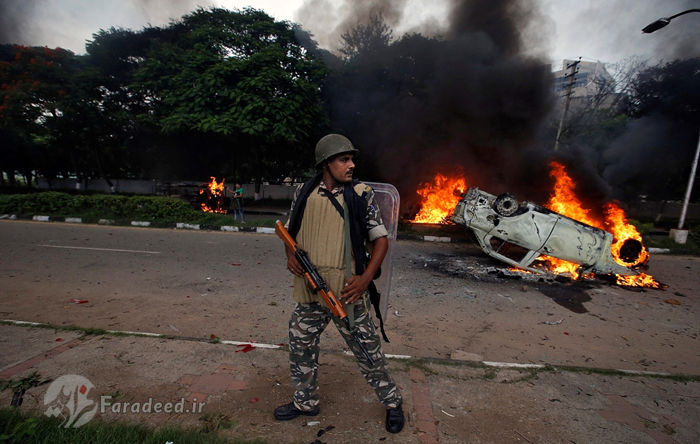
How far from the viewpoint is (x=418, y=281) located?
5883 mm

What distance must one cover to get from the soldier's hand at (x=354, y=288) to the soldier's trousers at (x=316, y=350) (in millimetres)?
151

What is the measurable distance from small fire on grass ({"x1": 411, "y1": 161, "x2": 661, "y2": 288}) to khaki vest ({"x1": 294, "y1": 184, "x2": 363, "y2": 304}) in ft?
18.5

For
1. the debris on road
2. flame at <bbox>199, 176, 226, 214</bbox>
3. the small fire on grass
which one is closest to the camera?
the debris on road

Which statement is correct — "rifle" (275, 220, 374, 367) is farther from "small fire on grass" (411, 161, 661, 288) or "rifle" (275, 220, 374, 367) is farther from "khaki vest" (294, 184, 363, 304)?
"small fire on grass" (411, 161, 661, 288)

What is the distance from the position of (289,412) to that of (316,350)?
44 centimetres

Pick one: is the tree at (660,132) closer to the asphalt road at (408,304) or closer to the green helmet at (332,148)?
the asphalt road at (408,304)

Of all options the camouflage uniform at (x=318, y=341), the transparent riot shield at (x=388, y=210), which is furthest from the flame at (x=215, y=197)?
the camouflage uniform at (x=318, y=341)

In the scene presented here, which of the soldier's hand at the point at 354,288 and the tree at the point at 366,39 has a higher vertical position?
the tree at the point at 366,39

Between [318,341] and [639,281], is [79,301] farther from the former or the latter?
[639,281]

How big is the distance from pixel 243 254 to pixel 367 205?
5.99 meters

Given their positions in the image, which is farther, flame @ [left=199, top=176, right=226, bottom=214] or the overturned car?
flame @ [left=199, top=176, right=226, bottom=214]

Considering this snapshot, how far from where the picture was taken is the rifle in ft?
6.52

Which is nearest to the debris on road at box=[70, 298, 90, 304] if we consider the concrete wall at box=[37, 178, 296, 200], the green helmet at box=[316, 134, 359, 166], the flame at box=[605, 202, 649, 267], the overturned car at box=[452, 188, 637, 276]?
the green helmet at box=[316, 134, 359, 166]

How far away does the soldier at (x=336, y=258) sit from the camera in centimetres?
200
